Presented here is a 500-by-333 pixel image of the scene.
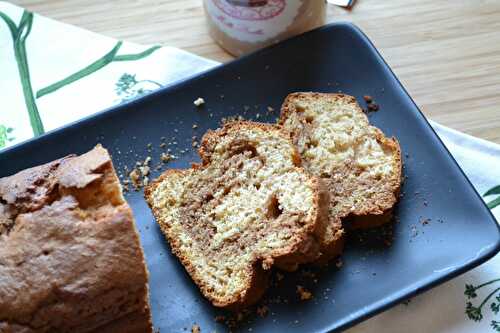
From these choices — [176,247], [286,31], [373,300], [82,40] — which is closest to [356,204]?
[373,300]

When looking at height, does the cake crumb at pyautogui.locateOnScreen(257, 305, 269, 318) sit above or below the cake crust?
below

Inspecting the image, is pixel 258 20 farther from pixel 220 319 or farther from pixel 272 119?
pixel 220 319

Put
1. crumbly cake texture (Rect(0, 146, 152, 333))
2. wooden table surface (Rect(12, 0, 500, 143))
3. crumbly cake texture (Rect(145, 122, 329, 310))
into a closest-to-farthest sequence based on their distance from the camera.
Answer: crumbly cake texture (Rect(0, 146, 152, 333))
crumbly cake texture (Rect(145, 122, 329, 310))
wooden table surface (Rect(12, 0, 500, 143))

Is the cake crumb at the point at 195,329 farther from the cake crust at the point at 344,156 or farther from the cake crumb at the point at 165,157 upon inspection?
the cake crumb at the point at 165,157

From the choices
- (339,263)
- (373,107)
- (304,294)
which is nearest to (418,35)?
(373,107)

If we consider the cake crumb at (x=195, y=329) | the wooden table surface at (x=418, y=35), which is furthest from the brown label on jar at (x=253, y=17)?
the cake crumb at (x=195, y=329)

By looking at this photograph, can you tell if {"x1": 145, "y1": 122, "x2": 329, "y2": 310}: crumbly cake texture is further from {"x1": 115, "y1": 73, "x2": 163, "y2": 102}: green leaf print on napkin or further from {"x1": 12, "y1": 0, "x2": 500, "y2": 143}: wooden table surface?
{"x1": 12, "y1": 0, "x2": 500, "y2": 143}: wooden table surface

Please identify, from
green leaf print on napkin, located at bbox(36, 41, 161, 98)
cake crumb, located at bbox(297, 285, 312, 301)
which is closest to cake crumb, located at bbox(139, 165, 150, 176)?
green leaf print on napkin, located at bbox(36, 41, 161, 98)
